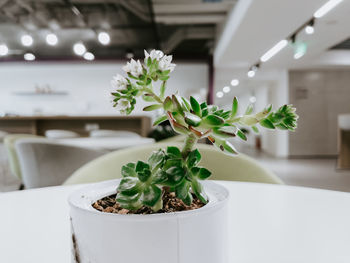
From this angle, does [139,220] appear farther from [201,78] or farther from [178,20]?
[201,78]

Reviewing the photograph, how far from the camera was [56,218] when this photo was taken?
1.97 feet

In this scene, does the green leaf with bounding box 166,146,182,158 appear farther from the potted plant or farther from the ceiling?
the ceiling

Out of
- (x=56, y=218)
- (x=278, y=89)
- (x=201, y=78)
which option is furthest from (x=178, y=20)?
(x=56, y=218)

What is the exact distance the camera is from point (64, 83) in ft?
31.2

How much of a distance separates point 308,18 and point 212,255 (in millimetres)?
5710

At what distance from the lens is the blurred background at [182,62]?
6.11 metres

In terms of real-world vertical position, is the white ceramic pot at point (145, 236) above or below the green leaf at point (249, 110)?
below

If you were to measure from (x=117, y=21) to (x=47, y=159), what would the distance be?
5.82 meters

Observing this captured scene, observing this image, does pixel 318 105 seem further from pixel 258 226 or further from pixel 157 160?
pixel 157 160

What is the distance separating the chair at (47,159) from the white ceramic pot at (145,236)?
6.78ft

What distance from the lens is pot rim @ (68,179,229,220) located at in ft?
0.93

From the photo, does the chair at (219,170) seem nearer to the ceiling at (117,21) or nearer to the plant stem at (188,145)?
the plant stem at (188,145)

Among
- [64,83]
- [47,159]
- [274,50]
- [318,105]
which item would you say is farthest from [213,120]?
[318,105]

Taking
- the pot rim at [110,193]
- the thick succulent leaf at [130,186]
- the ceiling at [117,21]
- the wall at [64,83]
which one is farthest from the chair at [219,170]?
the wall at [64,83]
